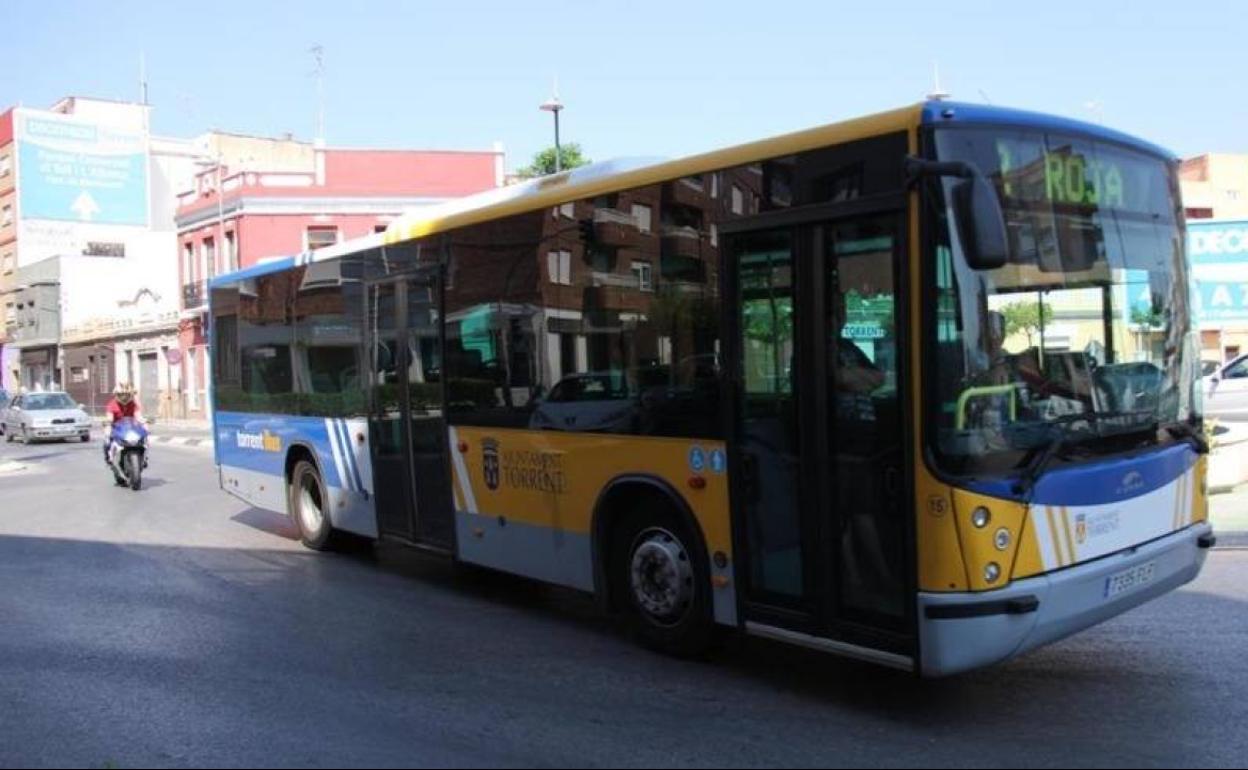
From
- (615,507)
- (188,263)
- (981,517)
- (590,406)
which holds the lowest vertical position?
(615,507)

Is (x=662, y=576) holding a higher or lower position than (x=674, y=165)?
lower

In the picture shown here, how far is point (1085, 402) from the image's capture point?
16.1 ft

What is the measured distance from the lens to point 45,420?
96.3 ft

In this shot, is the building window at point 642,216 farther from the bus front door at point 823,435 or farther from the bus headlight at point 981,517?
the bus headlight at point 981,517

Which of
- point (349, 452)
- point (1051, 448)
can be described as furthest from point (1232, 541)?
point (349, 452)

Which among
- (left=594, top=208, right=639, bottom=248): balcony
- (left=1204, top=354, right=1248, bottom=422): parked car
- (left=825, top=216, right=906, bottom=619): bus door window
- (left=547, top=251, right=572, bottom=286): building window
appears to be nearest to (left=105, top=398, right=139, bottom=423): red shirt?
(left=547, top=251, right=572, bottom=286): building window

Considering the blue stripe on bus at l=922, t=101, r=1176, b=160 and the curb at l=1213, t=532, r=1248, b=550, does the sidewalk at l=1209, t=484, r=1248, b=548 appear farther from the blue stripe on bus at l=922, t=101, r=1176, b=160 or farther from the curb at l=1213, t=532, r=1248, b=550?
the blue stripe on bus at l=922, t=101, r=1176, b=160

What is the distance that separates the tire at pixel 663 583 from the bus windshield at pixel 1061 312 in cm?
182

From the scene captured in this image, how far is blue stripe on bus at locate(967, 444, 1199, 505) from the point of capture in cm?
447

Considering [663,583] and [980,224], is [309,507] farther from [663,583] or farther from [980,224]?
[980,224]

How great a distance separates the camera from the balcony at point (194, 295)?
4253 centimetres

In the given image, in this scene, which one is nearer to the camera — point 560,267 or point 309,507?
point 560,267

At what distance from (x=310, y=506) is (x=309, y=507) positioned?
0.02 metres

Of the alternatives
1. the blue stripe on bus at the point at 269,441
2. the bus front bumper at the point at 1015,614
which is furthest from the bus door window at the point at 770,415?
the blue stripe on bus at the point at 269,441
